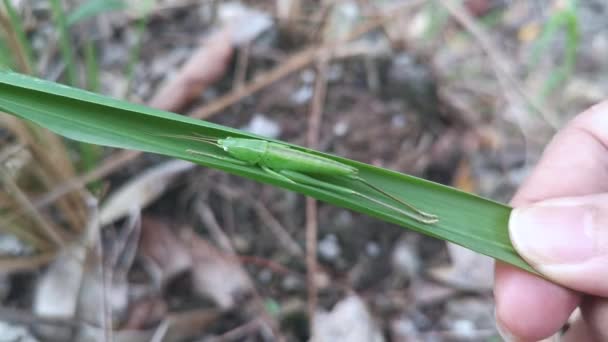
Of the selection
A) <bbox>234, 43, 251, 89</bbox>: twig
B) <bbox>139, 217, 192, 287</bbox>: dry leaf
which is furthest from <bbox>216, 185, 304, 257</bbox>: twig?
<bbox>234, 43, 251, 89</bbox>: twig

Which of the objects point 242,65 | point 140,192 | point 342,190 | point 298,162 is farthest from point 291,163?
point 242,65

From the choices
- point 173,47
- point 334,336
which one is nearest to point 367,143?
point 334,336

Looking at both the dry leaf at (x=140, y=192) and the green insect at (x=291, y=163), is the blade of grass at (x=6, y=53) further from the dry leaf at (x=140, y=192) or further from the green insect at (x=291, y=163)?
the green insect at (x=291, y=163)

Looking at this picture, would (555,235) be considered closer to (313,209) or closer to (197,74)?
(313,209)

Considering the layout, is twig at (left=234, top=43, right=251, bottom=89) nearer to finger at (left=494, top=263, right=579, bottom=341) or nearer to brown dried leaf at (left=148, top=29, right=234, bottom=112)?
brown dried leaf at (left=148, top=29, right=234, bottom=112)

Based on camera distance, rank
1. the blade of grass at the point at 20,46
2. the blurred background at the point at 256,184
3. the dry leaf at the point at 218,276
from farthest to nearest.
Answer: the dry leaf at the point at 218,276, the blurred background at the point at 256,184, the blade of grass at the point at 20,46

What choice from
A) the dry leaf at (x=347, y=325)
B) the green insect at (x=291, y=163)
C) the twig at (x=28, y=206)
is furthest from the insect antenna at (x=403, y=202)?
the twig at (x=28, y=206)

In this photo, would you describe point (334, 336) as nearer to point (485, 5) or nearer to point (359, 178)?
point (359, 178)
